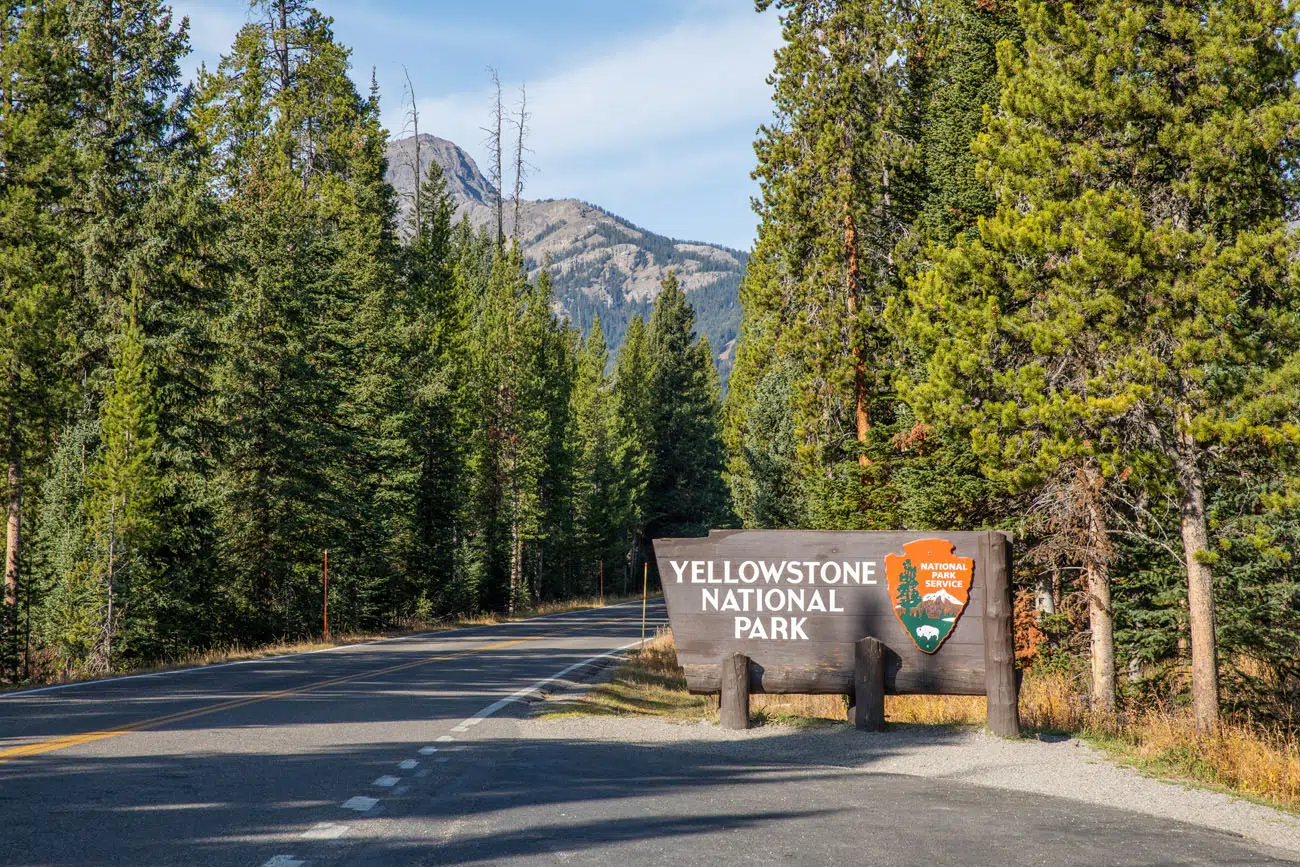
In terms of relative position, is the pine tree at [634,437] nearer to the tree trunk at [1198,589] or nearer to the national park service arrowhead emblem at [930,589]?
the tree trunk at [1198,589]

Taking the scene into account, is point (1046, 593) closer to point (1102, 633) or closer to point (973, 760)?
point (1102, 633)

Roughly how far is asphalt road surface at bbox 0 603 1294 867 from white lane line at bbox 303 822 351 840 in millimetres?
19

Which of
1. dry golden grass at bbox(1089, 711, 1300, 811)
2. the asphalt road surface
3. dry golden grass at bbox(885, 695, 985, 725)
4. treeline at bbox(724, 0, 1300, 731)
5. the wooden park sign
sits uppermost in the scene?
treeline at bbox(724, 0, 1300, 731)

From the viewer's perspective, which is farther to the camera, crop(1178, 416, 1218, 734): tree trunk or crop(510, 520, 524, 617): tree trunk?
crop(510, 520, 524, 617): tree trunk

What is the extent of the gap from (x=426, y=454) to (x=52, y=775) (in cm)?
3469

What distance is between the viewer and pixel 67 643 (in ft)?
80.6

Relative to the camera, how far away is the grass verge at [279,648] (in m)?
18.0

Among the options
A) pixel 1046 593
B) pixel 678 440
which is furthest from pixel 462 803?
pixel 678 440

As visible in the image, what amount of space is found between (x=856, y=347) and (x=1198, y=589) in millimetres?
11716

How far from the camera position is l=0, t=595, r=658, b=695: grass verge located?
18.0 m

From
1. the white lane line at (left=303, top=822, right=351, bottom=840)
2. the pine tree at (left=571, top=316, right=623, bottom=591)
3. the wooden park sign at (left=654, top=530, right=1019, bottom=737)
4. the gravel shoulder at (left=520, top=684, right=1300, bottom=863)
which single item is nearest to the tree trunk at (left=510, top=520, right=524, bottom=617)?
the pine tree at (left=571, top=316, right=623, bottom=591)

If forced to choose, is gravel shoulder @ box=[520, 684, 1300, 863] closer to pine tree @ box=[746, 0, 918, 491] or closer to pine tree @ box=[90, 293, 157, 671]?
pine tree @ box=[746, 0, 918, 491]

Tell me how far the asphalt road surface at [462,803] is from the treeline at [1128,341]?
6796mm

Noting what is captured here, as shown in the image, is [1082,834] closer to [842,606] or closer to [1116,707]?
[842,606]
